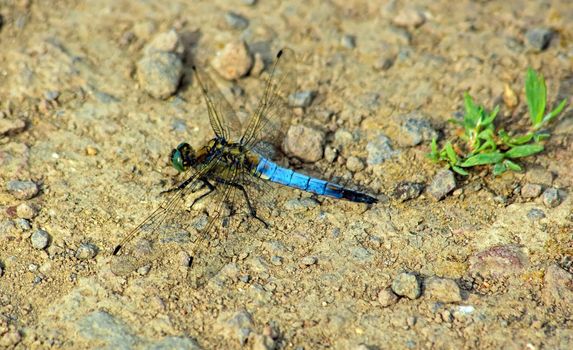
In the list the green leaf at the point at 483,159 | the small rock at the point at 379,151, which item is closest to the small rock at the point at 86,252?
the small rock at the point at 379,151

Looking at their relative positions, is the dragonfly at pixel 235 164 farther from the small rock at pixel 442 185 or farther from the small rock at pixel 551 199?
the small rock at pixel 551 199

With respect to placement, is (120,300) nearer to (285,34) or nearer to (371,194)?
(371,194)

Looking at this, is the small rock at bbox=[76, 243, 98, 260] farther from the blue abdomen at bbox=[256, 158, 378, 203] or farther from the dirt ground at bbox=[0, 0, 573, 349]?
the blue abdomen at bbox=[256, 158, 378, 203]

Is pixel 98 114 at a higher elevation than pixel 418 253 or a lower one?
higher

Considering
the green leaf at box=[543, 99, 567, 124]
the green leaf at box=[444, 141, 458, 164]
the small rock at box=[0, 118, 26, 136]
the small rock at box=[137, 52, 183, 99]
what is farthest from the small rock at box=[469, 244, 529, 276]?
the small rock at box=[0, 118, 26, 136]

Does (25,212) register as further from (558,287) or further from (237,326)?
(558,287)

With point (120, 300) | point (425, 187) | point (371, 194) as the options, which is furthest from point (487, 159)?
point (120, 300)
